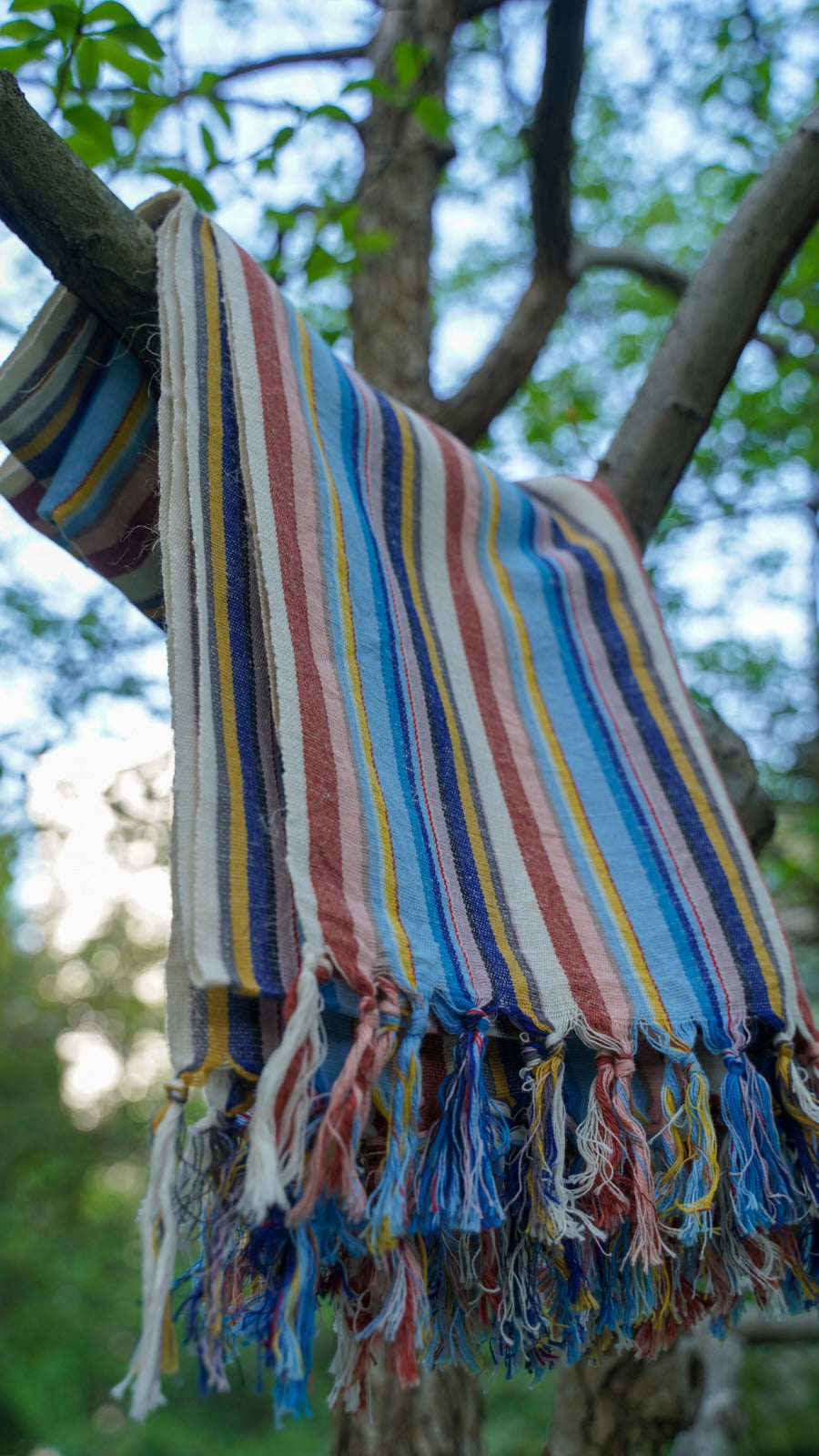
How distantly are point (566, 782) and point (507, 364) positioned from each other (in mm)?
1274

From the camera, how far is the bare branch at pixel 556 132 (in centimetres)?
151

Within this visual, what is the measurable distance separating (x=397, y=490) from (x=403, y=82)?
886 mm

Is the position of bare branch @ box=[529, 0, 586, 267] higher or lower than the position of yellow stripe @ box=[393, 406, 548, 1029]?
higher

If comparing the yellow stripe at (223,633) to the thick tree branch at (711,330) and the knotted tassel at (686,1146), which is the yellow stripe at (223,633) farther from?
the thick tree branch at (711,330)

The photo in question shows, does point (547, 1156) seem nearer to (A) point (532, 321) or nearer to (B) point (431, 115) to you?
(B) point (431, 115)

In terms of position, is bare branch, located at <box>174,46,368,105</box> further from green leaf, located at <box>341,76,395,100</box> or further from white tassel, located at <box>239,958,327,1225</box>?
white tassel, located at <box>239,958,327,1225</box>

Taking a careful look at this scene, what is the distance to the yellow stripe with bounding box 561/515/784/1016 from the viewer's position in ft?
2.86

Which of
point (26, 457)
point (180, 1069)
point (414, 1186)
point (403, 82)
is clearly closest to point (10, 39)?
point (26, 457)

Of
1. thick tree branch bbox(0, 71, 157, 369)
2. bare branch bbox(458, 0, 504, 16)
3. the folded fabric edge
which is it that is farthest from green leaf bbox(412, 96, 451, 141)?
the folded fabric edge

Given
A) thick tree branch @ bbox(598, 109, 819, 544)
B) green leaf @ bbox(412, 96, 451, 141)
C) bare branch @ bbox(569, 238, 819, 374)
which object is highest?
bare branch @ bbox(569, 238, 819, 374)

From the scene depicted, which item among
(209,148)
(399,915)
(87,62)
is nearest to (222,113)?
(209,148)

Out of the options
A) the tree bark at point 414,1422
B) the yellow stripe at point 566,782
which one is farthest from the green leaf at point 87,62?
the tree bark at point 414,1422

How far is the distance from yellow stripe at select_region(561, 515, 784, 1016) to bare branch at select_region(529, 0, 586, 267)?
86 centimetres

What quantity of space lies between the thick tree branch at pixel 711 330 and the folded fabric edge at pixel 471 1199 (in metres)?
0.88
